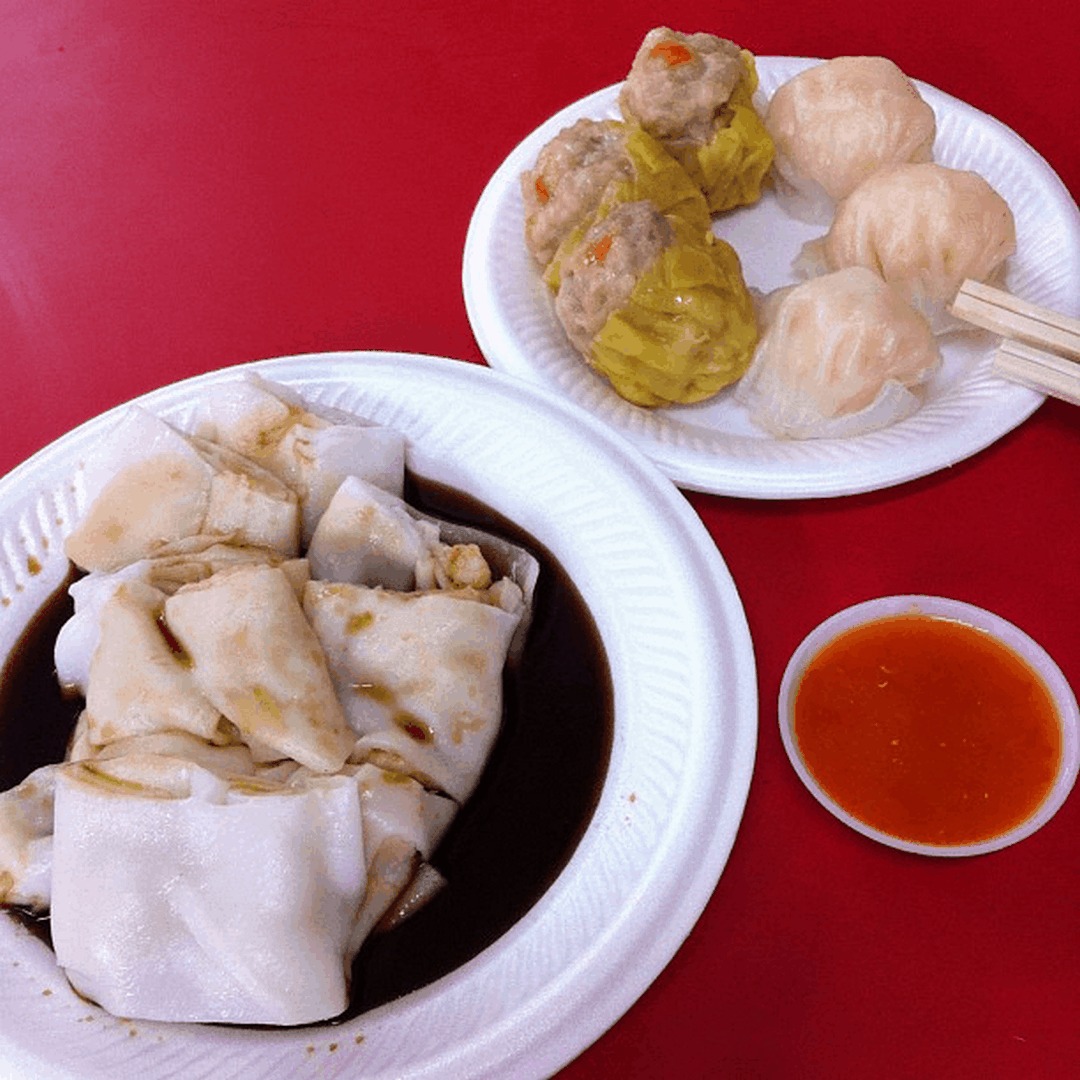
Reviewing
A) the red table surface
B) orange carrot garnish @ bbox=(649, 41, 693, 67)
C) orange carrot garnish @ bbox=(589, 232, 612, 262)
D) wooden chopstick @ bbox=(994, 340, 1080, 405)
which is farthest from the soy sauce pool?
orange carrot garnish @ bbox=(649, 41, 693, 67)

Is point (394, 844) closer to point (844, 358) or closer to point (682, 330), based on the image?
point (682, 330)

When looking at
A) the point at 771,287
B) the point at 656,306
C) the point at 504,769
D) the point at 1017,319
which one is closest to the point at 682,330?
the point at 656,306

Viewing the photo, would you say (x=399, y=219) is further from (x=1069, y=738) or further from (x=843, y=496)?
(x=1069, y=738)

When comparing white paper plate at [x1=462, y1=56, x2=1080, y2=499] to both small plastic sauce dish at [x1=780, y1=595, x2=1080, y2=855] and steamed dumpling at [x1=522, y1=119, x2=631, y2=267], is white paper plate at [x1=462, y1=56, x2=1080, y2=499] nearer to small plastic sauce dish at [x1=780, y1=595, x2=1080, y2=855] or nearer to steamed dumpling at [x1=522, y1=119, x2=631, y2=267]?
steamed dumpling at [x1=522, y1=119, x2=631, y2=267]

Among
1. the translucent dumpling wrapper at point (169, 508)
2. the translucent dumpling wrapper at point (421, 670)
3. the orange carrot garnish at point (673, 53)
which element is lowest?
the translucent dumpling wrapper at point (421, 670)

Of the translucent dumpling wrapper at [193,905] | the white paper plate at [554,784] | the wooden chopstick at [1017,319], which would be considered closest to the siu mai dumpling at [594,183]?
the white paper plate at [554,784]

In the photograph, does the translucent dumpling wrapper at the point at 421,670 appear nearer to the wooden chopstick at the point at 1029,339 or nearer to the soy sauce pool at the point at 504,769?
the soy sauce pool at the point at 504,769
